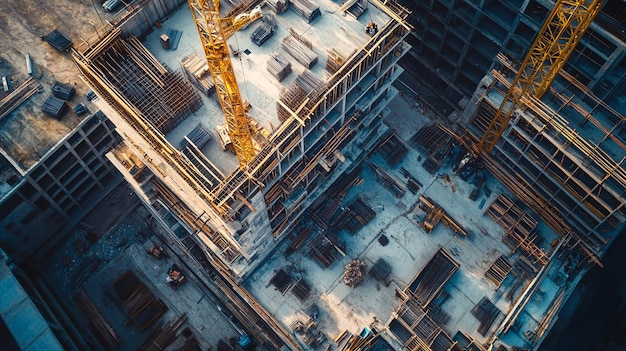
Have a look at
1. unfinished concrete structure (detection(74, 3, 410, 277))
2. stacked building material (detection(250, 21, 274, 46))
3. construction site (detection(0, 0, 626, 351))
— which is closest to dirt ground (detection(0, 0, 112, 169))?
construction site (detection(0, 0, 626, 351))

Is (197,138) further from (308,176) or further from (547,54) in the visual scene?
(547,54)

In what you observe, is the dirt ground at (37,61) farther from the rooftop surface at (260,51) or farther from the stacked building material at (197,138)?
the stacked building material at (197,138)

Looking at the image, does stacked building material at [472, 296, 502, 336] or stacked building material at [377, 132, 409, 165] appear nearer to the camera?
stacked building material at [472, 296, 502, 336]

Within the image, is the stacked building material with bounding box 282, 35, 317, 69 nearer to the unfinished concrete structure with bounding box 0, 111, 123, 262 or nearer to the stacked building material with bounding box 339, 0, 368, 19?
the stacked building material with bounding box 339, 0, 368, 19

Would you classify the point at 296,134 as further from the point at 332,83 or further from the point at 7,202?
the point at 7,202

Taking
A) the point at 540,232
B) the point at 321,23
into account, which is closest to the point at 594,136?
the point at 540,232

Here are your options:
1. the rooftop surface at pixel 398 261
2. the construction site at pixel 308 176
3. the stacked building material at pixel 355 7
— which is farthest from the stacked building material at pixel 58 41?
the rooftop surface at pixel 398 261

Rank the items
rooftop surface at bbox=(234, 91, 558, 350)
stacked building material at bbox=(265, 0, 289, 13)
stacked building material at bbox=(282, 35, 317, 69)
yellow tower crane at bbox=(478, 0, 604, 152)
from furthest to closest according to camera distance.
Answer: rooftop surface at bbox=(234, 91, 558, 350) < stacked building material at bbox=(265, 0, 289, 13) < stacked building material at bbox=(282, 35, 317, 69) < yellow tower crane at bbox=(478, 0, 604, 152)
